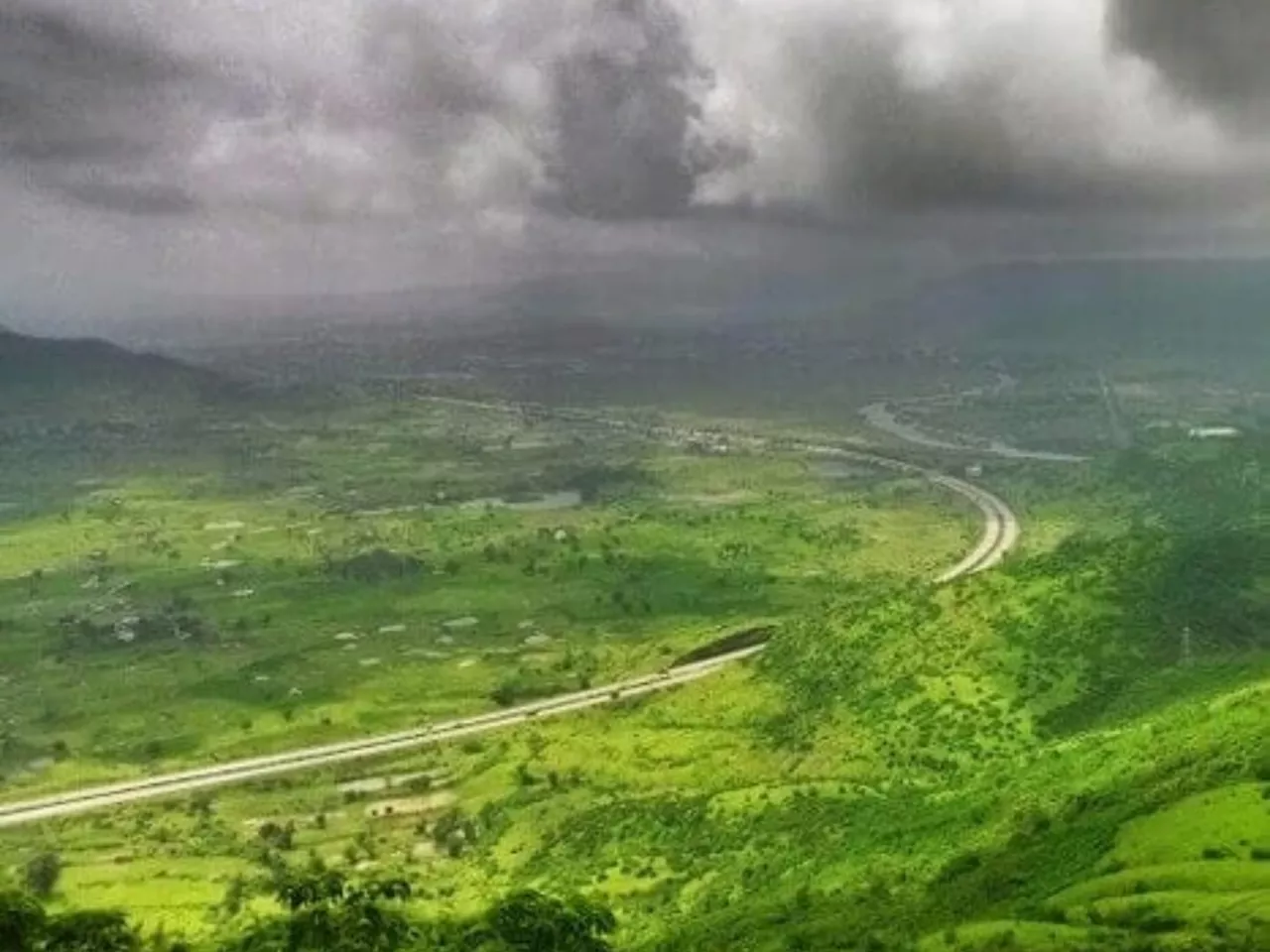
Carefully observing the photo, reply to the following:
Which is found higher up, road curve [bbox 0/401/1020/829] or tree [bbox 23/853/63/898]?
tree [bbox 23/853/63/898]

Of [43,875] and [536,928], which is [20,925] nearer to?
[536,928]

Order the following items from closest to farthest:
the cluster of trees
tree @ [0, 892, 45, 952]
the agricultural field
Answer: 1. tree @ [0, 892, 45, 952]
2. the cluster of trees
3. the agricultural field

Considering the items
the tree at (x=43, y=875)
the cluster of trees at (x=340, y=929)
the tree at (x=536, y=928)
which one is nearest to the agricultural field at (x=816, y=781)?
the tree at (x=43, y=875)

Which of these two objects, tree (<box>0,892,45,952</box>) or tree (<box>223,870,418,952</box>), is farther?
tree (<box>223,870,418,952</box>)

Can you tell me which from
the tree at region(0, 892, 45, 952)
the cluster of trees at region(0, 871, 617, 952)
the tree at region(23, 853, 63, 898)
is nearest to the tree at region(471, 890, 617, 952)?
the cluster of trees at region(0, 871, 617, 952)

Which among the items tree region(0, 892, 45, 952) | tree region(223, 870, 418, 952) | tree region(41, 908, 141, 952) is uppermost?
tree region(0, 892, 45, 952)

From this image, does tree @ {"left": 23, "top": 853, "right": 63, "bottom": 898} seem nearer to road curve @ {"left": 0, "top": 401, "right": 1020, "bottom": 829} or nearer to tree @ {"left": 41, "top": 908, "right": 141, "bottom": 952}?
road curve @ {"left": 0, "top": 401, "right": 1020, "bottom": 829}

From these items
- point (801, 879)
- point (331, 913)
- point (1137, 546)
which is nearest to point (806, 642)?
point (1137, 546)

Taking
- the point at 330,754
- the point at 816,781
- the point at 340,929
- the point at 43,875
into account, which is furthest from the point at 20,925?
the point at 330,754
